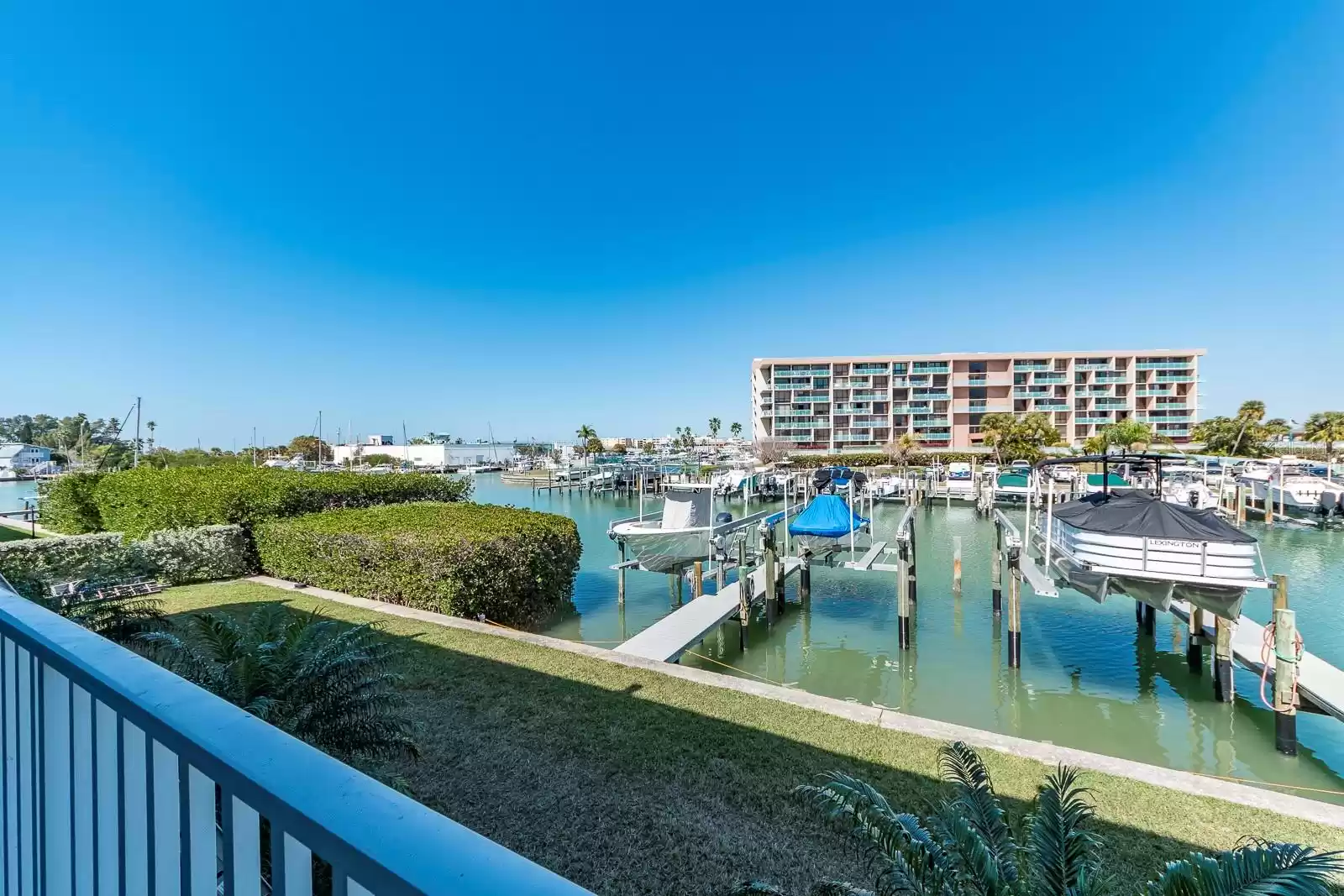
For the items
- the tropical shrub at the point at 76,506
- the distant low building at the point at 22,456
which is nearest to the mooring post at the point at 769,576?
the tropical shrub at the point at 76,506

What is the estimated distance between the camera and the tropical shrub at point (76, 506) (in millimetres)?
18828

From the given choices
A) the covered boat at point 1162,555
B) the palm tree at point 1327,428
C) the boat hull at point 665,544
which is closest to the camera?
the covered boat at point 1162,555

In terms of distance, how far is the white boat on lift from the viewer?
864cm

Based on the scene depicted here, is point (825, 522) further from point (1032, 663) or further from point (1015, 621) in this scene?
point (1032, 663)

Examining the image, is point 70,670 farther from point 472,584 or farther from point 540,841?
point 472,584

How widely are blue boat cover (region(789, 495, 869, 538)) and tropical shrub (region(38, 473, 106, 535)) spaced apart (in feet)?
67.4

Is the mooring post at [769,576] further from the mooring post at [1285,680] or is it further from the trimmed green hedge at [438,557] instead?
the mooring post at [1285,680]

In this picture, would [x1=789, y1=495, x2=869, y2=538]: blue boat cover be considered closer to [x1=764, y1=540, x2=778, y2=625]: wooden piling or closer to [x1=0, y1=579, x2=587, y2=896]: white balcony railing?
[x1=764, y1=540, x2=778, y2=625]: wooden piling

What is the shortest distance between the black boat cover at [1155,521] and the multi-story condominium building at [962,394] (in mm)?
59287

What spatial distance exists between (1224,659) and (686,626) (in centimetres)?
885

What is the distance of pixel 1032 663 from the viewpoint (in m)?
12.0

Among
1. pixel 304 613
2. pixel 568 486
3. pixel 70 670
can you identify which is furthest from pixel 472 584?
pixel 568 486

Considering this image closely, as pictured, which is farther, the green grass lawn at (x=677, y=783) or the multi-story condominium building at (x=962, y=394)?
the multi-story condominium building at (x=962, y=394)

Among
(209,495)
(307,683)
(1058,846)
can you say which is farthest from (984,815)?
(209,495)
